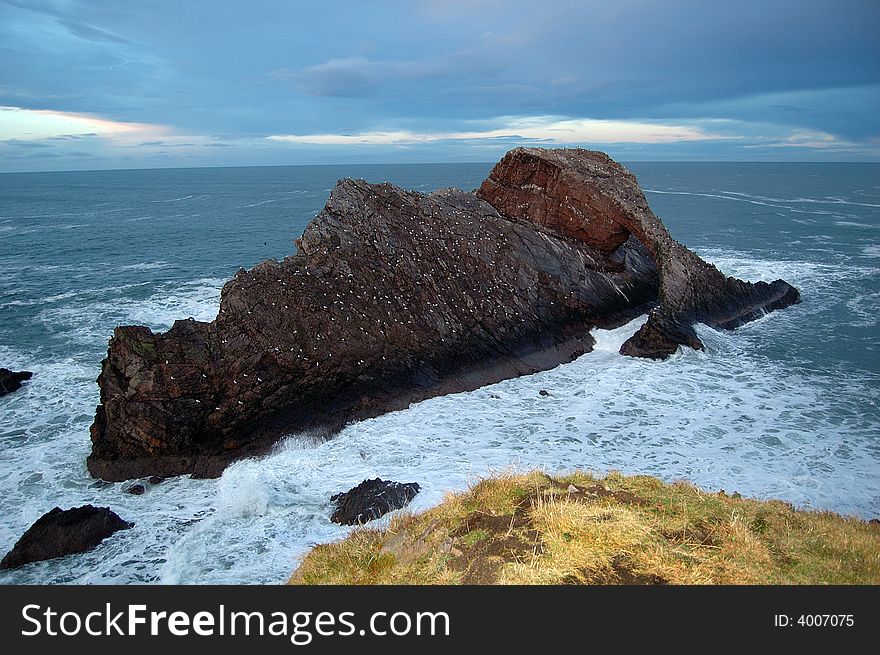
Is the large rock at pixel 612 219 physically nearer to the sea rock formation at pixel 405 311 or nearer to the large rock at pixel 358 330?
the sea rock formation at pixel 405 311

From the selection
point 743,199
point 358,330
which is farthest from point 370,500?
point 743,199

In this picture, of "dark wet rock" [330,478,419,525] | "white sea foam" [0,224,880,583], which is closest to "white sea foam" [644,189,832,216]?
"white sea foam" [0,224,880,583]

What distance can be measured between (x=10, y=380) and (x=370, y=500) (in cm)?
→ 2018

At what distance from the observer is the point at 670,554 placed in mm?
9766

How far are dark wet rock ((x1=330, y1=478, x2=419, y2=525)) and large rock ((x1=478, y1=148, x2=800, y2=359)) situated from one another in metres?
20.2

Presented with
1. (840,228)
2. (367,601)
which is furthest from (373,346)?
(840,228)

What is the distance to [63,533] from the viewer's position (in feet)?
53.6

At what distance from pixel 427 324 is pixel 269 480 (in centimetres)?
1144

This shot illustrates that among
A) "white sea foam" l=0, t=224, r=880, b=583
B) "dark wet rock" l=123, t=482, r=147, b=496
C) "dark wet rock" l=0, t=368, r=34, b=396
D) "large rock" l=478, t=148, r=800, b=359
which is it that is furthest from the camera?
"large rock" l=478, t=148, r=800, b=359

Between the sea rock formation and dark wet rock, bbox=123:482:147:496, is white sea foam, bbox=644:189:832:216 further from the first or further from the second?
dark wet rock, bbox=123:482:147:496

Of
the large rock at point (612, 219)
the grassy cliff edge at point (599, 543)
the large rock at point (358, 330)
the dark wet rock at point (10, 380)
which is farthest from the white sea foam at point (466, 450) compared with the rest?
the large rock at point (612, 219)

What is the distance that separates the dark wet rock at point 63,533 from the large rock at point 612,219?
2750 centimetres

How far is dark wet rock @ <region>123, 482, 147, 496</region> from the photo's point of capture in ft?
62.8

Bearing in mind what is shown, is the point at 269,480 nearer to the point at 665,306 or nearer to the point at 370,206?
the point at 370,206
